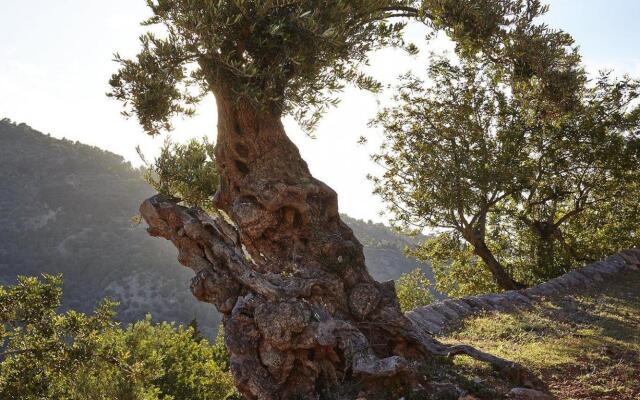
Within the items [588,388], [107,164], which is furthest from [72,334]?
[107,164]

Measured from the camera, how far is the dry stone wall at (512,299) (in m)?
17.3

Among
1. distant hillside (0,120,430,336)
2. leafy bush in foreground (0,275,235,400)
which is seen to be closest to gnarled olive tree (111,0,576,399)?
leafy bush in foreground (0,275,235,400)

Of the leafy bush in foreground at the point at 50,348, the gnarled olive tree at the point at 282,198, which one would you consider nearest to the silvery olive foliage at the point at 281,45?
the gnarled olive tree at the point at 282,198

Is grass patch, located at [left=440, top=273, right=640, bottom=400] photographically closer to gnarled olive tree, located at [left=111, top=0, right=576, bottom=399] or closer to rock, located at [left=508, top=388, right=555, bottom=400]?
rock, located at [left=508, top=388, right=555, bottom=400]

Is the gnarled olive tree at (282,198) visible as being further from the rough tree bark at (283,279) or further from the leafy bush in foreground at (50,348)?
the leafy bush in foreground at (50,348)

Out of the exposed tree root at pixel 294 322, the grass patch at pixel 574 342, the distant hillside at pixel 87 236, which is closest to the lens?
the exposed tree root at pixel 294 322

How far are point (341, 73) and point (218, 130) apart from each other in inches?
129

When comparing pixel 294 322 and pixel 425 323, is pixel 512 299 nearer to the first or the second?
pixel 425 323

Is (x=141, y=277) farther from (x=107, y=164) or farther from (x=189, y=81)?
(x=189, y=81)

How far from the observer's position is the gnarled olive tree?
25.9 ft

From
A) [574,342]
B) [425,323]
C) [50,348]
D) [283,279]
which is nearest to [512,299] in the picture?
[425,323]

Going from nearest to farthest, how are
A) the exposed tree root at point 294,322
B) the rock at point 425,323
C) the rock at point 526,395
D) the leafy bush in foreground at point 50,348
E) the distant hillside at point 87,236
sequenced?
the rock at point 526,395 → the exposed tree root at point 294,322 → the leafy bush in foreground at point 50,348 → the rock at point 425,323 → the distant hillside at point 87,236

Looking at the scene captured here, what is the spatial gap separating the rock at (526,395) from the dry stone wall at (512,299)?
27.1 feet

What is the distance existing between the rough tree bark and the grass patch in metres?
1.79
